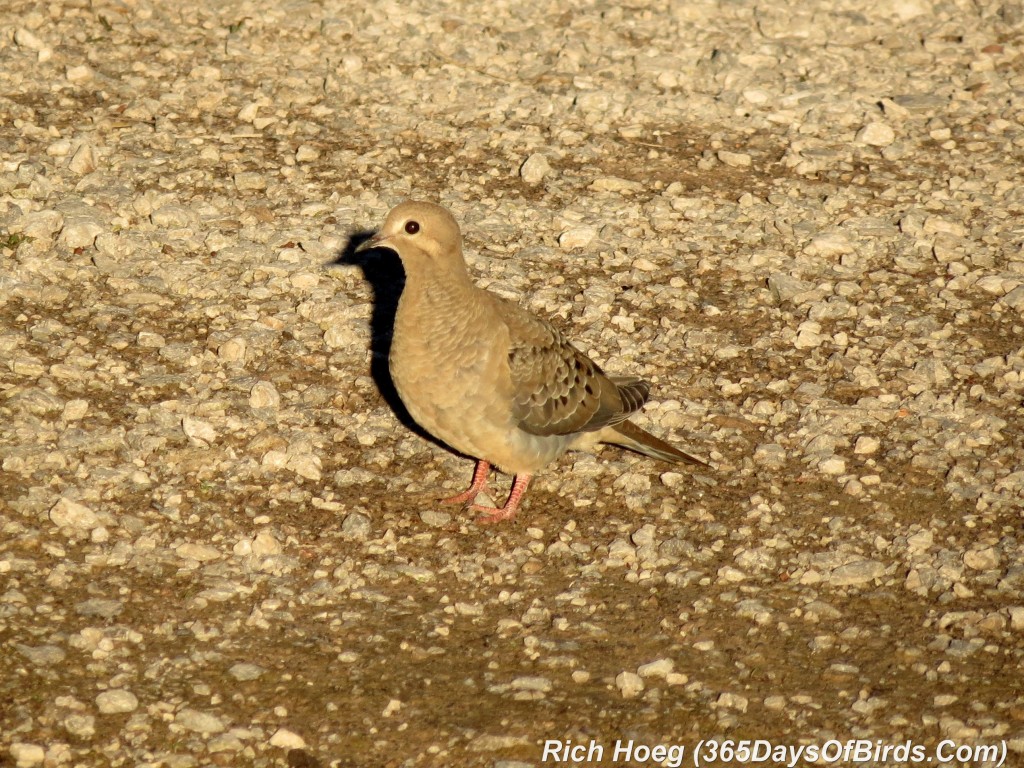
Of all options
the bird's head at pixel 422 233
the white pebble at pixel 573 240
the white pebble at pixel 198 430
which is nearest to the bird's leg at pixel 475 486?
the bird's head at pixel 422 233

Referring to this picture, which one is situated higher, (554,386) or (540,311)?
(540,311)

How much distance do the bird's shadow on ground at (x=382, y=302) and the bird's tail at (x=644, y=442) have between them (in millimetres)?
984

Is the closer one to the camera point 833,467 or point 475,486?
point 475,486

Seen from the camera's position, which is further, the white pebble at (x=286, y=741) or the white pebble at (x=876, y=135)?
the white pebble at (x=876, y=135)

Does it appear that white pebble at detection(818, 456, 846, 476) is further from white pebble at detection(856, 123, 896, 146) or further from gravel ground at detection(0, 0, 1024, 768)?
white pebble at detection(856, 123, 896, 146)

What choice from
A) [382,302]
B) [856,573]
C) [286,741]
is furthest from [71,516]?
[856,573]

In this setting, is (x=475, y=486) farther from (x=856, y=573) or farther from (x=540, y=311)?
(x=856, y=573)

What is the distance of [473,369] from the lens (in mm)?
6398

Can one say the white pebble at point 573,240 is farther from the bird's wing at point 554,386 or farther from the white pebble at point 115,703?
the white pebble at point 115,703

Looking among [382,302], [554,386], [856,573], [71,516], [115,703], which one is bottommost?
[115,703]

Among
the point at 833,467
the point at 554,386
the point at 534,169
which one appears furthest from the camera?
the point at 534,169

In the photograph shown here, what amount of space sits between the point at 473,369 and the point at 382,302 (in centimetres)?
191

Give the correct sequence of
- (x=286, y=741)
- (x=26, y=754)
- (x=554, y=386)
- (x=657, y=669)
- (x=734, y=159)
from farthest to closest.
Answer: (x=734, y=159) < (x=554, y=386) < (x=657, y=669) < (x=286, y=741) < (x=26, y=754)

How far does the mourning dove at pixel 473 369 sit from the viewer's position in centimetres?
639
